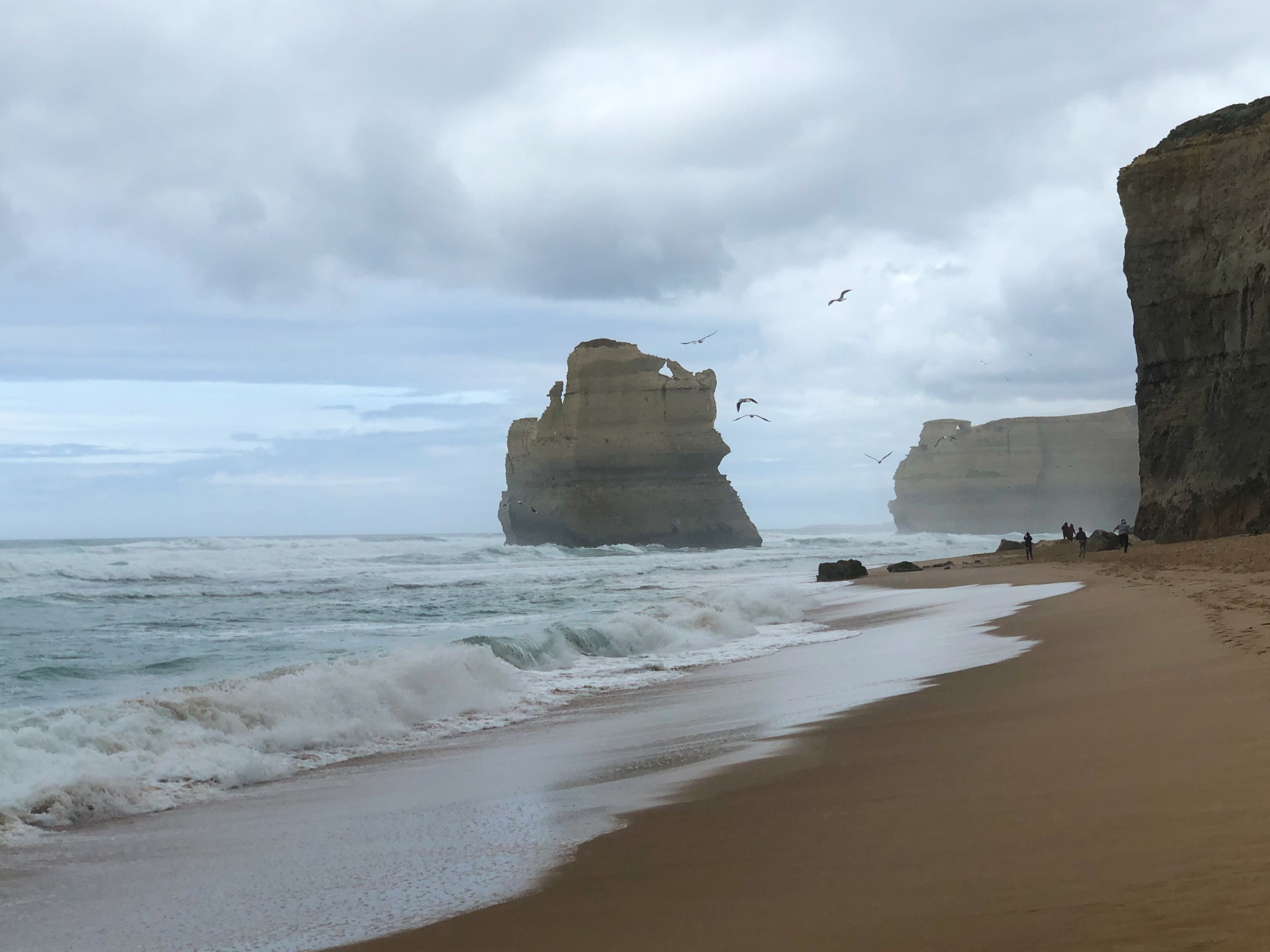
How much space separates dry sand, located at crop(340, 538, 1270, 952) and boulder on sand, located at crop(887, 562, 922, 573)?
73.3ft

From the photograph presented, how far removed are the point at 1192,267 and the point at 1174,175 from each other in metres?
2.29

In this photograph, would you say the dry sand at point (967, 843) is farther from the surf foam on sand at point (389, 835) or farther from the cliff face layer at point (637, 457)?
the cliff face layer at point (637, 457)

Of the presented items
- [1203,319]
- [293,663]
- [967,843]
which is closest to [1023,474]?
[1203,319]

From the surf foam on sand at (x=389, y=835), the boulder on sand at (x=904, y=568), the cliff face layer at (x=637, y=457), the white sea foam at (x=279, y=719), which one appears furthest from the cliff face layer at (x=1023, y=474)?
the surf foam on sand at (x=389, y=835)

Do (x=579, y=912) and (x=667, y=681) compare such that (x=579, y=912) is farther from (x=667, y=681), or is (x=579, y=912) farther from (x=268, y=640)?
(x=268, y=640)

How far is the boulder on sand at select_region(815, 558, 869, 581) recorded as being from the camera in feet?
89.8

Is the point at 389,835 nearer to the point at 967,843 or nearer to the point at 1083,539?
the point at 967,843

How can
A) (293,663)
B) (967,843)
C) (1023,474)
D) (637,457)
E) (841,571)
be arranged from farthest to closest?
(1023,474)
(637,457)
(841,571)
(293,663)
(967,843)

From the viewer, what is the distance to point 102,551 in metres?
47.4

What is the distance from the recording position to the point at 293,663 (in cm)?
1184

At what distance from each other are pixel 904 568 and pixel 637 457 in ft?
104

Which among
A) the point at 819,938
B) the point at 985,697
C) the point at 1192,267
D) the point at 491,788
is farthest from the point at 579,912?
the point at 1192,267

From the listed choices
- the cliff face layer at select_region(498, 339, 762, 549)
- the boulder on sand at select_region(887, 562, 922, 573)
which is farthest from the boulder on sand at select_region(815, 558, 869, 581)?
the cliff face layer at select_region(498, 339, 762, 549)

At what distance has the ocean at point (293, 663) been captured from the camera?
21.1 ft
